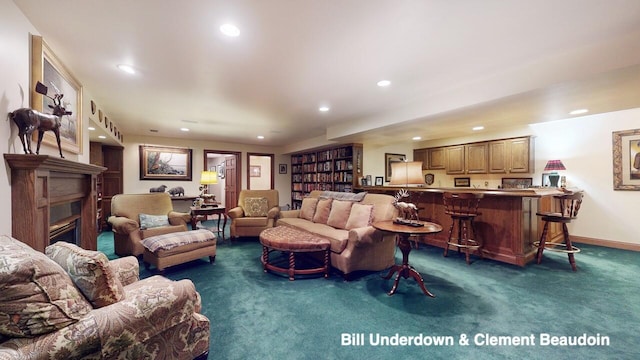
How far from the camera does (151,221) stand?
376cm

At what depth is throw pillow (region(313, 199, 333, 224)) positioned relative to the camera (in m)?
3.84

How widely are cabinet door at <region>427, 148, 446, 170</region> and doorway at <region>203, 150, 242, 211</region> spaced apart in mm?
5407

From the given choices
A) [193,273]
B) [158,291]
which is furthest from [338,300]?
[193,273]

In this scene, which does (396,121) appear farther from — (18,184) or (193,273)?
(18,184)

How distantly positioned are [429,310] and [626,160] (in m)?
4.66

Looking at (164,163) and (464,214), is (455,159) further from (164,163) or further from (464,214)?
(164,163)

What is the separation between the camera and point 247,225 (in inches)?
182

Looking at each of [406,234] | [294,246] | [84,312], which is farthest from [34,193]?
[406,234]

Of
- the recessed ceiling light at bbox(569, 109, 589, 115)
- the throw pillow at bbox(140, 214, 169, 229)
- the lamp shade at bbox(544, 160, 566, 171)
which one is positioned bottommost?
the throw pillow at bbox(140, 214, 169, 229)

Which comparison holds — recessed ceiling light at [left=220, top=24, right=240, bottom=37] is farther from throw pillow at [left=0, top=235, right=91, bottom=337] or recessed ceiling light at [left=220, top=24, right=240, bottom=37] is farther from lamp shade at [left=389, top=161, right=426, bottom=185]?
lamp shade at [left=389, top=161, right=426, bottom=185]

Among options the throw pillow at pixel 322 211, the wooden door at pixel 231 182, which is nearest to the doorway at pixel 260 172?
the wooden door at pixel 231 182

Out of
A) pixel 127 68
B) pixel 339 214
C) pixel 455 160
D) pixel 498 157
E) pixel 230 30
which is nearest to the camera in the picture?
pixel 230 30

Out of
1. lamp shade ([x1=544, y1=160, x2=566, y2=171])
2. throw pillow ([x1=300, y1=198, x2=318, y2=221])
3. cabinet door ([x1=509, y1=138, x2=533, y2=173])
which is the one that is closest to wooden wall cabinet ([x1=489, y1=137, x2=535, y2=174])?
cabinet door ([x1=509, y1=138, x2=533, y2=173])

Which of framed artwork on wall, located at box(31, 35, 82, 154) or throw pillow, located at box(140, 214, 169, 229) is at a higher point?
framed artwork on wall, located at box(31, 35, 82, 154)
